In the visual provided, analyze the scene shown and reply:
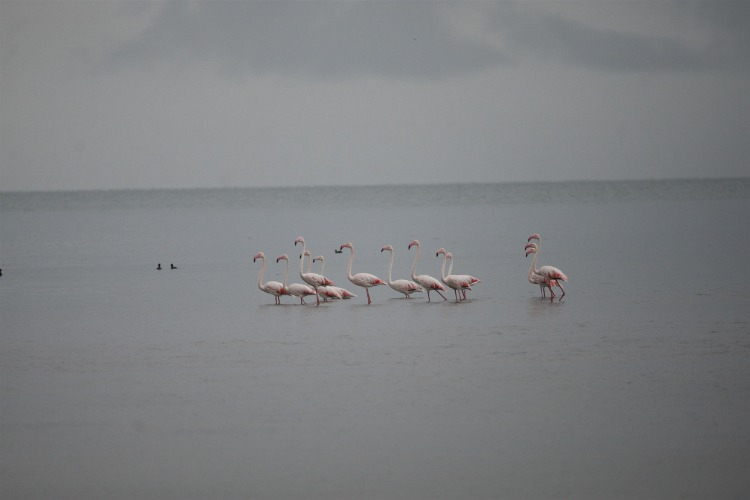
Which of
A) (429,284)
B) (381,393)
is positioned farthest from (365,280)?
(381,393)

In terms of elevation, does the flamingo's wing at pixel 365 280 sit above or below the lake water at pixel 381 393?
above

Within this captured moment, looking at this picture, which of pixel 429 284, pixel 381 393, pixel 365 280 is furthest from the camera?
pixel 365 280

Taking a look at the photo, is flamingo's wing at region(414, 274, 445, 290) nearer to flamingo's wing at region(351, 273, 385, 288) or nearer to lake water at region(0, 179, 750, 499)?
lake water at region(0, 179, 750, 499)

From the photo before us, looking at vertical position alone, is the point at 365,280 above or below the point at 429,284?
above

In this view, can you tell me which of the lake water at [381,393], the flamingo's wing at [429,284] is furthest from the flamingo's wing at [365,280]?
the flamingo's wing at [429,284]

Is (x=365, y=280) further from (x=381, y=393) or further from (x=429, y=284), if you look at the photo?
(x=381, y=393)

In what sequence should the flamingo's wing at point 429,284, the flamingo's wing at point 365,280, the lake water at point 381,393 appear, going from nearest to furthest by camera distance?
the lake water at point 381,393 → the flamingo's wing at point 429,284 → the flamingo's wing at point 365,280

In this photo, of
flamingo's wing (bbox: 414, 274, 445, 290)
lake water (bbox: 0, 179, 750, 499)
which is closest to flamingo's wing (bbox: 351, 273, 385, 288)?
lake water (bbox: 0, 179, 750, 499)

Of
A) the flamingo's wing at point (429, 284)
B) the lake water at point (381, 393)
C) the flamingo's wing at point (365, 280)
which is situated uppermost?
the flamingo's wing at point (365, 280)

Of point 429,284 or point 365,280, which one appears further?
point 365,280

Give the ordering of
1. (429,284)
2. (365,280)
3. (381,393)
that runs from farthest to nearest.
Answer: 1. (365,280)
2. (429,284)
3. (381,393)

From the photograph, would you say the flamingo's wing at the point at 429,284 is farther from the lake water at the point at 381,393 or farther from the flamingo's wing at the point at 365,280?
the flamingo's wing at the point at 365,280

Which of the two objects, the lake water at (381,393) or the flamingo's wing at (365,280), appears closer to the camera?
the lake water at (381,393)

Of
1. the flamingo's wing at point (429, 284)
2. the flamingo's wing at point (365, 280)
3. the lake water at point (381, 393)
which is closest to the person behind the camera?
the lake water at point (381, 393)
